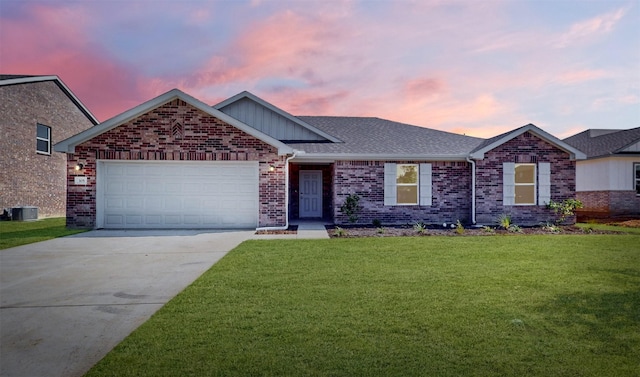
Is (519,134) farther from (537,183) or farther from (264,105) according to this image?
(264,105)

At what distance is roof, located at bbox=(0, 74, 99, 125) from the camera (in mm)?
20008

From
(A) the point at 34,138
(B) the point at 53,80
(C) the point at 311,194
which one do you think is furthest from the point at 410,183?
(B) the point at 53,80

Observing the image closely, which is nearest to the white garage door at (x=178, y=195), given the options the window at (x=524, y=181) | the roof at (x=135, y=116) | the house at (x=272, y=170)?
the house at (x=272, y=170)

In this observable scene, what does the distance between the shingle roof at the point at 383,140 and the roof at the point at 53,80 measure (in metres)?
14.6

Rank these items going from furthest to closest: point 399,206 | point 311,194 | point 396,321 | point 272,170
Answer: point 311,194 < point 399,206 < point 272,170 < point 396,321

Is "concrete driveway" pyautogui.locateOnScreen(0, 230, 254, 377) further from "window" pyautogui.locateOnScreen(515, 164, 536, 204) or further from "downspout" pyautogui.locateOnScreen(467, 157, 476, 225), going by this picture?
"window" pyautogui.locateOnScreen(515, 164, 536, 204)

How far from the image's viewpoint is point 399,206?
16.2m

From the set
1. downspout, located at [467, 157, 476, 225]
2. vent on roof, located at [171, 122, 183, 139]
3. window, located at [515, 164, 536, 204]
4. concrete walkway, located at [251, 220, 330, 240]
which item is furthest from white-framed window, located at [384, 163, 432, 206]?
window, located at [515, 164, 536, 204]

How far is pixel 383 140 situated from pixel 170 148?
8.77 metres

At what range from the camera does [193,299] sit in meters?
5.41

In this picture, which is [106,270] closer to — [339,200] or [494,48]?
[339,200]

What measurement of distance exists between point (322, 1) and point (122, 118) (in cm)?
780

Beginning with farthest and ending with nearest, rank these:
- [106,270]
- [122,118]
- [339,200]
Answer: [339,200], [122,118], [106,270]

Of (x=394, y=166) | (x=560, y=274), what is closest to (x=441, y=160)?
(x=394, y=166)
